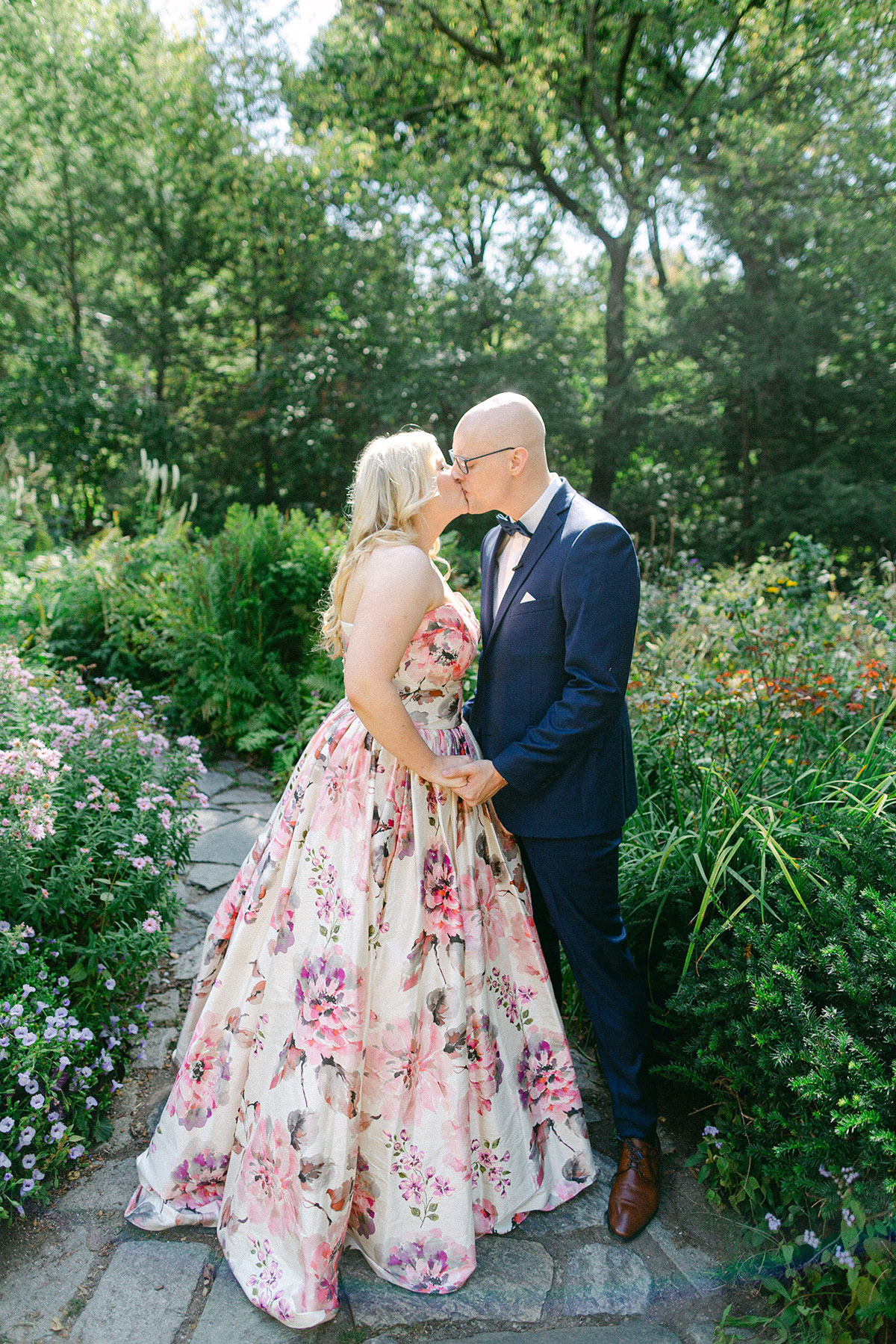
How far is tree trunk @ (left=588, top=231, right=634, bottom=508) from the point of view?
12.0 meters

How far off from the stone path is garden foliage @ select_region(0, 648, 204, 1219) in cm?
15

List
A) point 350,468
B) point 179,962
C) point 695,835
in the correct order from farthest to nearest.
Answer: point 350,468
point 179,962
point 695,835

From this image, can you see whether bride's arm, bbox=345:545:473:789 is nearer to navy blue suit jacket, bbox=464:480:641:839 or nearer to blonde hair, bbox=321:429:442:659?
blonde hair, bbox=321:429:442:659

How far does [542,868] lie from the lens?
7.03 ft

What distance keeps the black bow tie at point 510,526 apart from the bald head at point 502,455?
40mm

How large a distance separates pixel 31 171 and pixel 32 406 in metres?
3.72

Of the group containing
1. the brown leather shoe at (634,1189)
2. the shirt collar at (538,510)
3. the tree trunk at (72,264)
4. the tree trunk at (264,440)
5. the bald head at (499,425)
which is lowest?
the brown leather shoe at (634,1189)

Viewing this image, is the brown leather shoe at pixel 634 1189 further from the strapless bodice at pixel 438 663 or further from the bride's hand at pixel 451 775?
the strapless bodice at pixel 438 663

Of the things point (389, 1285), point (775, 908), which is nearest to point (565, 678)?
point (775, 908)

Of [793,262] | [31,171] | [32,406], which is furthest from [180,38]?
[793,262]

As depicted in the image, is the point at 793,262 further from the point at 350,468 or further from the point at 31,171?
the point at 31,171

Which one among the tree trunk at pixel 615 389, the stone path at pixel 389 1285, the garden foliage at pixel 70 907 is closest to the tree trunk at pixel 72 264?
the tree trunk at pixel 615 389

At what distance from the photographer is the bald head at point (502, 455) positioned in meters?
→ 2.10

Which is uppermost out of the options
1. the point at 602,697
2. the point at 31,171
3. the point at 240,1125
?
the point at 31,171
